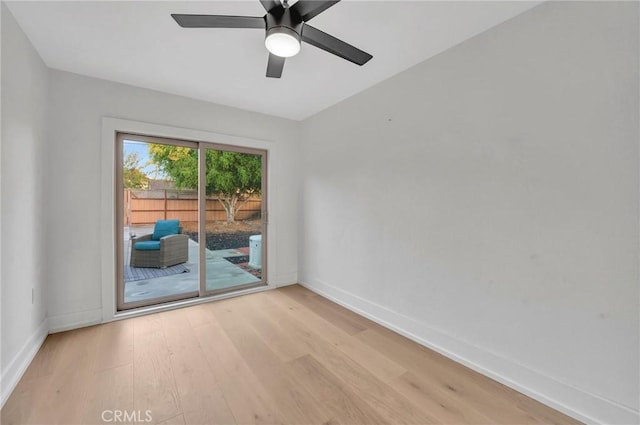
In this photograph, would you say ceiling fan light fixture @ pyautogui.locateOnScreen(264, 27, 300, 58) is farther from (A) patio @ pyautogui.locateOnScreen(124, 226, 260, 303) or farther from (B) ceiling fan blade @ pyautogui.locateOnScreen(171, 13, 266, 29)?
(A) patio @ pyautogui.locateOnScreen(124, 226, 260, 303)

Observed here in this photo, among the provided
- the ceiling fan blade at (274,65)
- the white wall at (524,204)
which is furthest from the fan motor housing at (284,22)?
the white wall at (524,204)

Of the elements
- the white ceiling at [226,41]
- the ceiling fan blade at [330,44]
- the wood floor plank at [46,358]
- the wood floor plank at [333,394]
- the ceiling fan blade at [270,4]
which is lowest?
the wood floor plank at [333,394]

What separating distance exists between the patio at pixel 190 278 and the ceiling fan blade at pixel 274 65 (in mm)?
2364

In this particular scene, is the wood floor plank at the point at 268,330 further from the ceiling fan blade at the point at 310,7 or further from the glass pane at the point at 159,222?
the ceiling fan blade at the point at 310,7

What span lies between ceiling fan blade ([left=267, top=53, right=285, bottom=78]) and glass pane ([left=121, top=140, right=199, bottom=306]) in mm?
1792

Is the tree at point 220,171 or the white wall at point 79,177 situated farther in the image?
the tree at point 220,171

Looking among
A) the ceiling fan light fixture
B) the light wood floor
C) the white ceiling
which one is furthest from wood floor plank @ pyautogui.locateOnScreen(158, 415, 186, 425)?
the white ceiling

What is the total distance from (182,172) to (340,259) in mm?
2308

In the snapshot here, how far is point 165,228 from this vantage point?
10.9ft

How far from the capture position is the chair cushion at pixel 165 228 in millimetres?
3266

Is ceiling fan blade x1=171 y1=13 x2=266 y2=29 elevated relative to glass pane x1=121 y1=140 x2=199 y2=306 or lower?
elevated

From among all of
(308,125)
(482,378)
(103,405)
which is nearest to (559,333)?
(482,378)

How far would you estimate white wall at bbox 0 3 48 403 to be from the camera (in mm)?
1703

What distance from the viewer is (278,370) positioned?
6.44 feet
